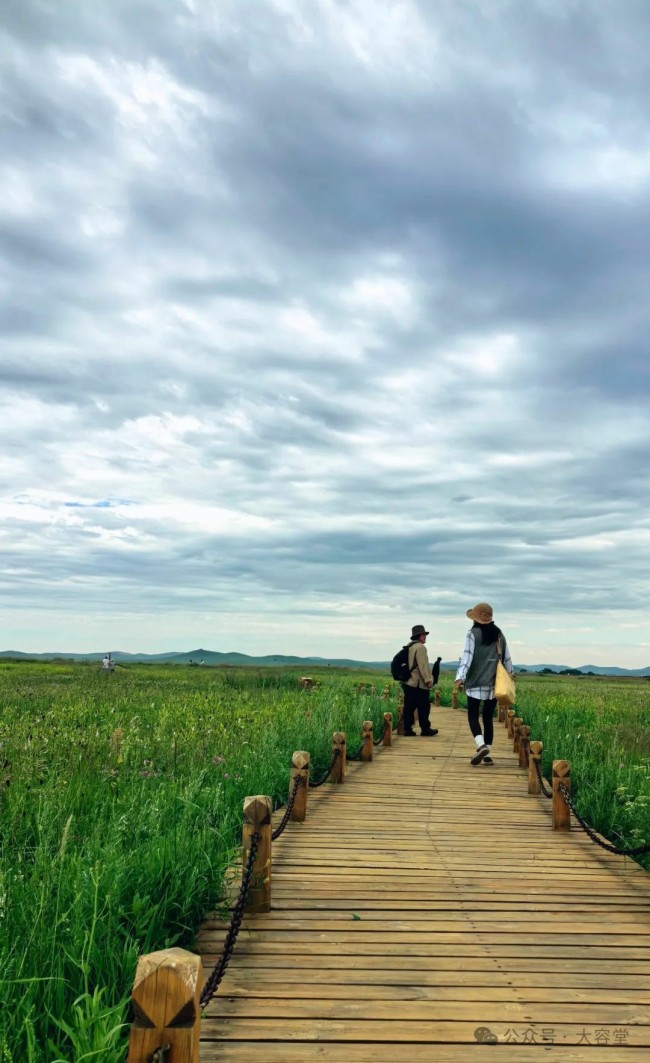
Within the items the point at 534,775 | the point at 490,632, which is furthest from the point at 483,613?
the point at 534,775

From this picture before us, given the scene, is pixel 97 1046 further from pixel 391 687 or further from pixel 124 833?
pixel 391 687

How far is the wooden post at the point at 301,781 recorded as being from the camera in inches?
280

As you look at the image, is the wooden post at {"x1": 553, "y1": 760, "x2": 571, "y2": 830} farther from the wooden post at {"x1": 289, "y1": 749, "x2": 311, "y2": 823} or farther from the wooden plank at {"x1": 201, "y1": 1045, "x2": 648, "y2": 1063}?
the wooden plank at {"x1": 201, "y1": 1045, "x2": 648, "y2": 1063}

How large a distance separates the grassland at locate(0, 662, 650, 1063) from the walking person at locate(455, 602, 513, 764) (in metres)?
1.16

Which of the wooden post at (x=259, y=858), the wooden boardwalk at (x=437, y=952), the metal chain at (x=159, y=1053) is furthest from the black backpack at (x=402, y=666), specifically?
the metal chain at (x=159, y=1053)

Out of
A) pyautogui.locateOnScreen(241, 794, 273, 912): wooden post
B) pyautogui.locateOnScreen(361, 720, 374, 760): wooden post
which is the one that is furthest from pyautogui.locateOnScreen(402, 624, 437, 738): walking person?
pyautogui.locateOnScreen(241, 794, 273, 912): wooden post

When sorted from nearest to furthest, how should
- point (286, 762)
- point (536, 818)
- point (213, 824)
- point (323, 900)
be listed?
1. point (323, 900)
2. point (213, 824)
3. point (536, 818)
4. point (286, 762)

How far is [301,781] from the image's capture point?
7.27 metres

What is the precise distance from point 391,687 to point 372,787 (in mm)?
18081

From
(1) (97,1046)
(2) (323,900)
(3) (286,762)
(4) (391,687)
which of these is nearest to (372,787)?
(3) (286,762)

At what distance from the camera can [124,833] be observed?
17.7ft

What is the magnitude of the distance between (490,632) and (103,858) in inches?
302

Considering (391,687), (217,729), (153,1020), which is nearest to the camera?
(153,1020)

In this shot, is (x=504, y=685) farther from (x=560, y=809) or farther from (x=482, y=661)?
(x=560, y=809)
